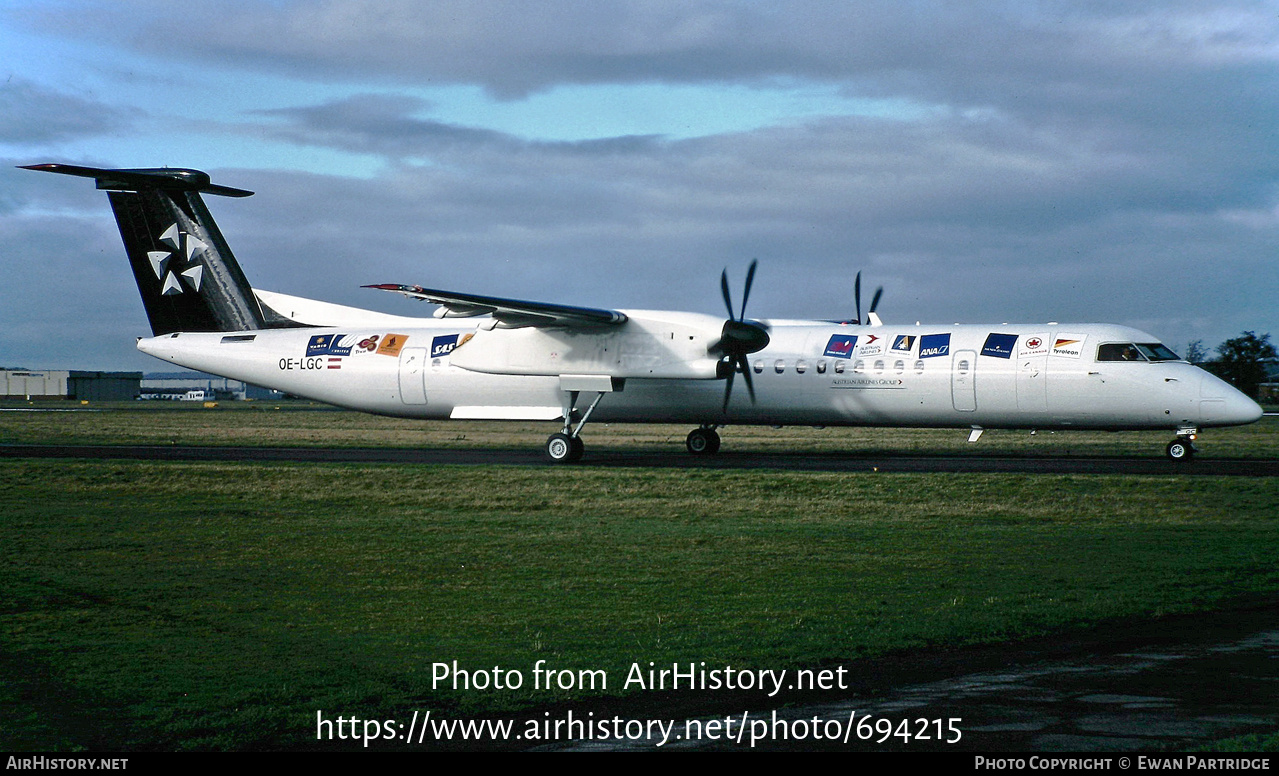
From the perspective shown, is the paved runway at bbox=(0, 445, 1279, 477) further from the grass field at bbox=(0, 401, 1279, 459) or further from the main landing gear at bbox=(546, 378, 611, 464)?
the grass field at bbox=(0, 401, 1279, 459)

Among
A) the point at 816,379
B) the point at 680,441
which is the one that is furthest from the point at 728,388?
the point at 680,441

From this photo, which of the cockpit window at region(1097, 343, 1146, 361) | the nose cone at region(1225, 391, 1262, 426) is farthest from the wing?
the nose cone at region(1225, 391, 1262, 426)

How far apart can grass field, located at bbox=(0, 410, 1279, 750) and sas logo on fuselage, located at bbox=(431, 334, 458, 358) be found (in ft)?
29.3

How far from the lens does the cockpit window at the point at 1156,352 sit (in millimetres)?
27531

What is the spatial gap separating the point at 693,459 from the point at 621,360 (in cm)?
343

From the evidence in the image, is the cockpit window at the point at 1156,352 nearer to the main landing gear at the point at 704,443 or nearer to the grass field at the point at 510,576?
the grass field at the point at 510,576

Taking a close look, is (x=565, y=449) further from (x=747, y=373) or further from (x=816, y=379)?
(x=816, y=379)

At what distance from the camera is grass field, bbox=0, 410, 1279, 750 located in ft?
26.2

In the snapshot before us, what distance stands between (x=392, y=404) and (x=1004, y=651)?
87.3ft

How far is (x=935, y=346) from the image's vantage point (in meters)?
29.1

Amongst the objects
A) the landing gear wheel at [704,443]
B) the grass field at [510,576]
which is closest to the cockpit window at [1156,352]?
the grass field at [510,576]

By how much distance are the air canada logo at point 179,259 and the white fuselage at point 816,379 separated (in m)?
1.72

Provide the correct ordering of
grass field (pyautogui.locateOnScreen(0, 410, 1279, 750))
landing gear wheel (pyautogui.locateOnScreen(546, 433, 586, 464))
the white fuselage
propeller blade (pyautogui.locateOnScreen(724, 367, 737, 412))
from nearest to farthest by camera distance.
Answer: grass field (pyautogui.locateOnScreen(0, 410, 1279, 750)) → the white fuselage → propeller blade (pyautogui.locateOnScreen(724, 367, 737, 412)) → landing gear wheel (pyautogui.locateOnScreen(546, 433, 586, 464))

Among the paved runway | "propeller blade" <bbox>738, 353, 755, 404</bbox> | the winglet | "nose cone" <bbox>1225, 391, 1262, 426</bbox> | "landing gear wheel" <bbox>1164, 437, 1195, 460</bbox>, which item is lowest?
the paved runway
